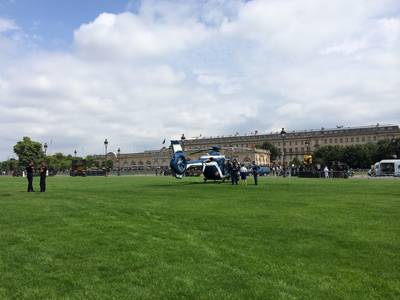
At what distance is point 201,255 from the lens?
10.0m

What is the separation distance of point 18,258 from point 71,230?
10.5ft

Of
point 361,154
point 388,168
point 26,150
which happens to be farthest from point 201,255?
point 26,150

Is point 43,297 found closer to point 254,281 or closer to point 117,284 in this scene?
point 117,284

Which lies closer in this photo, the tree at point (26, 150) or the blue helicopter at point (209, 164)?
the blue helicopter at point (209, 164)

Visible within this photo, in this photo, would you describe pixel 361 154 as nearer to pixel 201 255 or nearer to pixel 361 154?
pixel 361 154

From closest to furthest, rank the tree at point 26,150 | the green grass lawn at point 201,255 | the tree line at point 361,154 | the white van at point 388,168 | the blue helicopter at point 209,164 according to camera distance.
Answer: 1. the green grass lawn at point 201,255
2. the blue helicopter at point 209,164
3. the white van at point 388,168
4. the tree line at point 361,154
5. the tree at point 26,150

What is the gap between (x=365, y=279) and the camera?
8.26m

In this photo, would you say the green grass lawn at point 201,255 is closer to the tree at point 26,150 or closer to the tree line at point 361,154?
the tree line at point 361,154

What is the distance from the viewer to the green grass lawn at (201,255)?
780cm

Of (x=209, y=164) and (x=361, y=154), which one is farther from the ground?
(x=361, y=154)

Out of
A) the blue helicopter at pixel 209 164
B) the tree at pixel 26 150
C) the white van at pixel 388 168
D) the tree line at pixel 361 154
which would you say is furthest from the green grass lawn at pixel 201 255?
the tree at pixel 26 150

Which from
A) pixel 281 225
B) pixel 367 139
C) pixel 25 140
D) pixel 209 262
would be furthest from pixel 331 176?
pixel 367 139

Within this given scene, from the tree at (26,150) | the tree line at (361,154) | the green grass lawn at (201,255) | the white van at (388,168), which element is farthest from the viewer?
the tree at (26,150)

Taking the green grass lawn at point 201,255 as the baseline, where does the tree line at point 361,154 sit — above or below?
above
